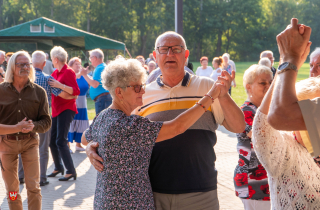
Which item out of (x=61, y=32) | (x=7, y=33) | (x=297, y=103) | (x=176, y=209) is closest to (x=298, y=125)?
(x=297, y=103)

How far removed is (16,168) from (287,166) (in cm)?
330

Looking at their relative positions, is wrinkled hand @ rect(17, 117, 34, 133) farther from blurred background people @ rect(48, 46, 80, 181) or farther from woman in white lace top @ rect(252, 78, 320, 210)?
woman in white lace top @ rect(252, 78, 320, 210)

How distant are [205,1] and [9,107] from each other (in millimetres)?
64285

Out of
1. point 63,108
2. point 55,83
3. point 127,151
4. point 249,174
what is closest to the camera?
point 127,151

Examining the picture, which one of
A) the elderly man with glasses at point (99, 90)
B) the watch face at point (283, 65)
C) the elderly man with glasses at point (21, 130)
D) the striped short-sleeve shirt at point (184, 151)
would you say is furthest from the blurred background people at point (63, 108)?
the watch face at point (283, 65)

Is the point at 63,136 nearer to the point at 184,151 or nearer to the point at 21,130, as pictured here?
the point at 21,130

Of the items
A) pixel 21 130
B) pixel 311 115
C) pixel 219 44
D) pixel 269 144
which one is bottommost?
pixel 21 130

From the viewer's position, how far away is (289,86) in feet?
4.89

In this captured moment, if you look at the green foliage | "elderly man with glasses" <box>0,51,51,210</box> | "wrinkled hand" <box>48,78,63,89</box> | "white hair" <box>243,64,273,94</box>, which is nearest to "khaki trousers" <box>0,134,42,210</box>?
"elderly man with glasses" <box>0,51,51,210</box>

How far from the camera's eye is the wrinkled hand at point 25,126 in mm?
3949

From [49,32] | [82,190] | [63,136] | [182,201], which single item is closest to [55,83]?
[63,136]

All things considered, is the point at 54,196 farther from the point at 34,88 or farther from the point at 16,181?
the point at 34,88

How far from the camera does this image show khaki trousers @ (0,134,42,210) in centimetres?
404

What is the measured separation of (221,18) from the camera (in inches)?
2530
